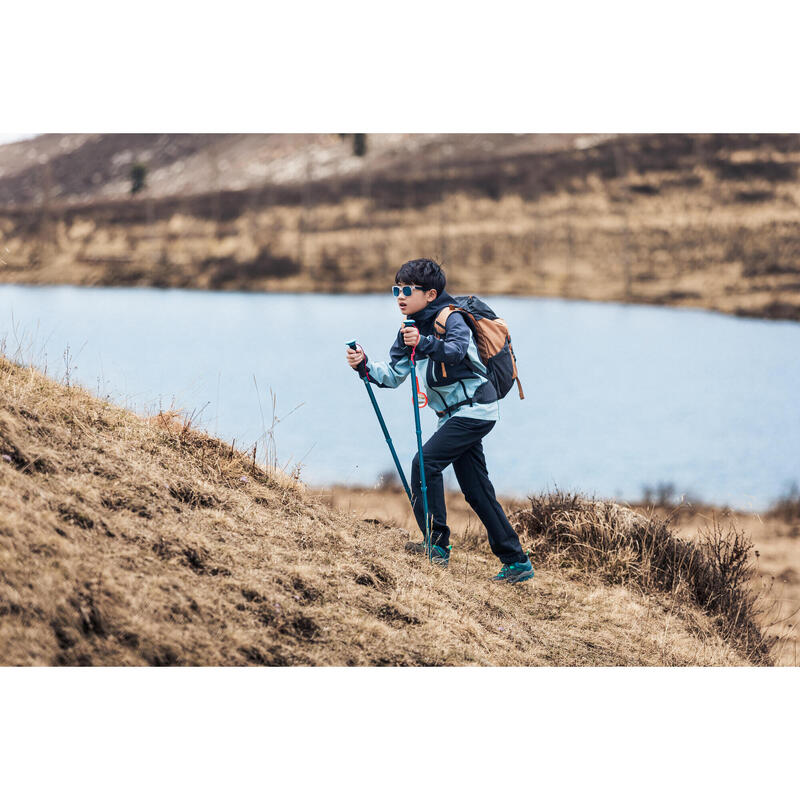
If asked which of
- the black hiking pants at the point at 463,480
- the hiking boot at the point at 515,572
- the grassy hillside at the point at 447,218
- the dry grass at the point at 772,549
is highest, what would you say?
the grassy hillside at the point at 447,218

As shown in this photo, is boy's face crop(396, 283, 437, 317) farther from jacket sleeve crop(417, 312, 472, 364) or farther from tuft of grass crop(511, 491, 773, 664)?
tuft of grass crop(511, 491, 773, 664)

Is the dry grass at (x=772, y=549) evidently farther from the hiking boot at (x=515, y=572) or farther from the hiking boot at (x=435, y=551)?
the hiking boot at (x=435, y=551)

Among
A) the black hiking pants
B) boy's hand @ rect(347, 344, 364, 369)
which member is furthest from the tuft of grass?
boy's hand @ rect(347, 344, 364, 369)

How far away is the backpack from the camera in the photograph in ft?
17.0

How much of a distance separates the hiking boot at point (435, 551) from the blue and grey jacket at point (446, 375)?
80 cm

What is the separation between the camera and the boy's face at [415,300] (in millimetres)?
5184

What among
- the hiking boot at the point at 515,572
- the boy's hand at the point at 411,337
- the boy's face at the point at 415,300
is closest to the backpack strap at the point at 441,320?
the boy's face at the point at 415,300

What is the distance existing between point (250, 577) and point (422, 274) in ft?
6.57

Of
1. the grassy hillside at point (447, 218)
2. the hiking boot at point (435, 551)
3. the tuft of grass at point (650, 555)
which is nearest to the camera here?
the hiking boot at point (435, 551)

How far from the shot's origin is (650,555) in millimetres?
6531

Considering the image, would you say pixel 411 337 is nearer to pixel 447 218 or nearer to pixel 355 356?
pixel 355 356

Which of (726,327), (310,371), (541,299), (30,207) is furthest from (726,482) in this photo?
(30,207)

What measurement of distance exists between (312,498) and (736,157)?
614cm

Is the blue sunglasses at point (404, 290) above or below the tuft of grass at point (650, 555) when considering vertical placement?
above
